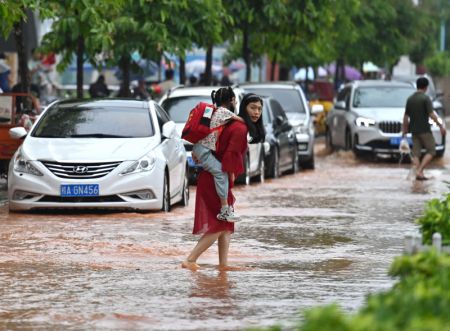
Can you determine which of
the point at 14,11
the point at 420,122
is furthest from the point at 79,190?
the point at 420,122

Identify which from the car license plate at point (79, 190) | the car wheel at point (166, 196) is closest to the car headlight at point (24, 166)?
the car license plate at point (79, 190)

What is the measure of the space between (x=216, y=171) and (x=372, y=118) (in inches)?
770

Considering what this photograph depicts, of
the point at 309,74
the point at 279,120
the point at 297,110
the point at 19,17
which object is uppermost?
the point at 19,17

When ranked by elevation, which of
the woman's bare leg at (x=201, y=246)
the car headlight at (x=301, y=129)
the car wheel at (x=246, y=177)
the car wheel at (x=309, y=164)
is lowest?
the car wheel at (x=309, y=164)

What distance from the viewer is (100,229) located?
16578 mm

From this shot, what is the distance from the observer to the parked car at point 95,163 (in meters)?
17.9

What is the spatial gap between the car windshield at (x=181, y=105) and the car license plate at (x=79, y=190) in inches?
279

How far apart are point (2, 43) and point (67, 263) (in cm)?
1783

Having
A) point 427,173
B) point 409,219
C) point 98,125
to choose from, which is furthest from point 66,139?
point 427,173

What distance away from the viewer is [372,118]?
107 ft

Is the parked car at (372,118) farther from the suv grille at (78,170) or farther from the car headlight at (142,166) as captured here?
the suv grille at (78,170)

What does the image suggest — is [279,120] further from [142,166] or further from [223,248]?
[223,248]

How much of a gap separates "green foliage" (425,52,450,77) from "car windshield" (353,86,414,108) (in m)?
43.3

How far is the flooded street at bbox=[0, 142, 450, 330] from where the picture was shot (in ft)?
33.9
